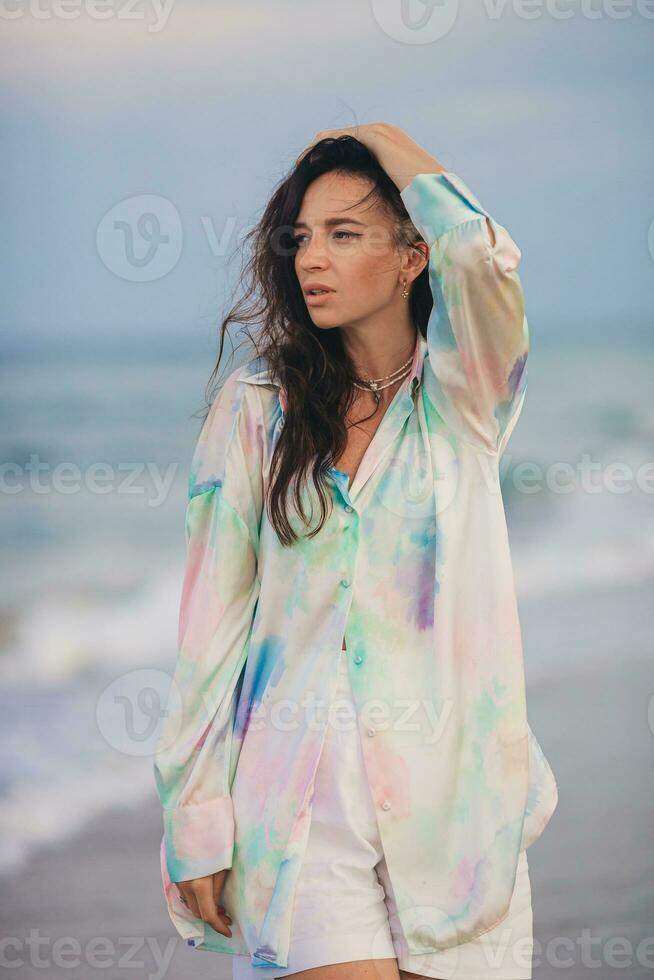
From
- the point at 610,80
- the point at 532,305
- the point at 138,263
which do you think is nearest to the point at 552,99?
the point at 610,80

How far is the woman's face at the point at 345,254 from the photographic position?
1.97 meters

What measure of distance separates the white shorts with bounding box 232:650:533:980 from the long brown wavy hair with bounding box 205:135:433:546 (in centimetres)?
25

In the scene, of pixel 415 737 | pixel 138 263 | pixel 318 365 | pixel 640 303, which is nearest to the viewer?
pixel 415 737

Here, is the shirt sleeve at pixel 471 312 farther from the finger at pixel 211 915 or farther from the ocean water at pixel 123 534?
the ocean water at pixel 123 534

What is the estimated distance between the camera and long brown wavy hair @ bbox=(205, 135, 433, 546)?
196 cm

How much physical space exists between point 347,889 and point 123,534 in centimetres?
152

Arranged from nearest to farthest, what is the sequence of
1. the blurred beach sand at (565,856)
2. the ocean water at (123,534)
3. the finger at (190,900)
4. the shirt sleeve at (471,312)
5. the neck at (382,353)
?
the shirt sleeve at (471,312) < the finger at (190,900) < the neck at (382,353) < the blurred beach sand at (565,856) < the ocean water at (123,534)

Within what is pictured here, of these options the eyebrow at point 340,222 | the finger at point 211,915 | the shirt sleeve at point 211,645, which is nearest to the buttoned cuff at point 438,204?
the eyebrow at point 340,222

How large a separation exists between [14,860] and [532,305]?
1624 mm

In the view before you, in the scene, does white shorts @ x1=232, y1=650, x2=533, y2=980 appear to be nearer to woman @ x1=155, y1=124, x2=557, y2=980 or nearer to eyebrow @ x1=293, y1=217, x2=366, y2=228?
woman @ x1=155, y1=124, x2=557, y2=980

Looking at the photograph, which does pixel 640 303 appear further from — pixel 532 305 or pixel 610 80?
pixel 610 80

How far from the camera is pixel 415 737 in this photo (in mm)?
1878

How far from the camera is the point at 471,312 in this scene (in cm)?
187

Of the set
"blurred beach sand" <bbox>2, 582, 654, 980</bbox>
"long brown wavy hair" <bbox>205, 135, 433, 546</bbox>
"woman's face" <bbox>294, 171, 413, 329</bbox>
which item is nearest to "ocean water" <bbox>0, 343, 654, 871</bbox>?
"blurred beach sand" <bbox>2, 582, 654, 980</bbox>
